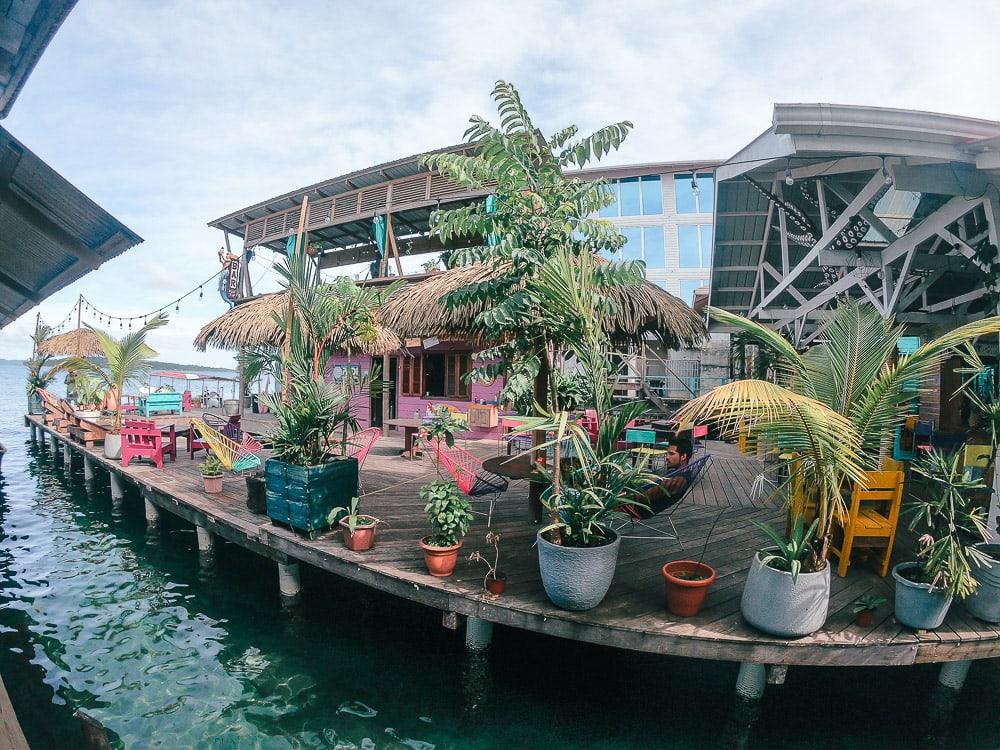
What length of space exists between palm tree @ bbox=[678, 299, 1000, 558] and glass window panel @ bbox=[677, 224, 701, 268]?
65.0ft

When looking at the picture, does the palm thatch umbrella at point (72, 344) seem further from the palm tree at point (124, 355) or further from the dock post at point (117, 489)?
the dock post at point (117, 489)

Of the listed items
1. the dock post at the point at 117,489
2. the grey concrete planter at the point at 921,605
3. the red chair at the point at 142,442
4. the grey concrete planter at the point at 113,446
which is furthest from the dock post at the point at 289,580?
the dock post at the point at 117,489

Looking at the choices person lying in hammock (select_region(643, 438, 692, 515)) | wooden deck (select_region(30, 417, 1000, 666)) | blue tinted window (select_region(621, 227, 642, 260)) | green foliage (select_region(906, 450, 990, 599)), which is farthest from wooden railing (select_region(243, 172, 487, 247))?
blue tinted window (select_region(621, 227, 642, 260))

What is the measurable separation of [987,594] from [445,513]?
13.2 feet

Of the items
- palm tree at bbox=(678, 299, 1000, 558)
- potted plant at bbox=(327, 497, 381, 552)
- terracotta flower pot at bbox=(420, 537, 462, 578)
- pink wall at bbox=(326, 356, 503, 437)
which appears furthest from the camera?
pink wall at bbox=(326, 356, 503, 437)

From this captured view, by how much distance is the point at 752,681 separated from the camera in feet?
12.3

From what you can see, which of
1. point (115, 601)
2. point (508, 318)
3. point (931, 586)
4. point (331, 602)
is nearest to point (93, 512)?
point (115, 601)

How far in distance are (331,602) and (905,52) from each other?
343 inches

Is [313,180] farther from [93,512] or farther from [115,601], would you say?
[115,601]

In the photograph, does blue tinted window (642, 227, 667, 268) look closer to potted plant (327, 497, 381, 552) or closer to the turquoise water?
the turquoise water

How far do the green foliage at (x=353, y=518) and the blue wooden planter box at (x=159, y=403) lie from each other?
1508 centimetres

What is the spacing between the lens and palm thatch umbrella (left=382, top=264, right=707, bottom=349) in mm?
8266

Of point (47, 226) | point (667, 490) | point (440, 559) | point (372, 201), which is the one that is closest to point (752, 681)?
point (667, 490)

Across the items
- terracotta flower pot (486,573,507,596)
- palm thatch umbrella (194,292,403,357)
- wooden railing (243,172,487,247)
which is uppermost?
wooden railing (243,172,487,247)
